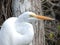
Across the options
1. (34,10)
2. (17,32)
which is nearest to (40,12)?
(34,10)

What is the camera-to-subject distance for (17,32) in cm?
238

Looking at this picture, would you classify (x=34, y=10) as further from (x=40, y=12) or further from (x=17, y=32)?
(x=17, y=32)

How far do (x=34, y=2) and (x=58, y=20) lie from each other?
5.60 ft

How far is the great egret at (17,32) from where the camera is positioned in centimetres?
233

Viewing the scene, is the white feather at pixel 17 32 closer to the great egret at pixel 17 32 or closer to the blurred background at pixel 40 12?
the great egret at pixel 17 32

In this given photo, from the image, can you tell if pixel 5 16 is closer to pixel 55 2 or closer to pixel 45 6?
pixel 45 6

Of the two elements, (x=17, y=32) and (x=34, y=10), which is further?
(x=34, y=10)

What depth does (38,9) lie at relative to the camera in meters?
3.24

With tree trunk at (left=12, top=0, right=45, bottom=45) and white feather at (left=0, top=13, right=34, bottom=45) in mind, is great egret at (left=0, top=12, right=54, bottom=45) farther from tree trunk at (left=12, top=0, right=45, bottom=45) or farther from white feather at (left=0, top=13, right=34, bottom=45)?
tree trunk at (left=12, top=0, right=45, bottom=45)

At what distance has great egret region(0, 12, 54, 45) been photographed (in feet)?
7.66

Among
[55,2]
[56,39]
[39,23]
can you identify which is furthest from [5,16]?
[55,2]

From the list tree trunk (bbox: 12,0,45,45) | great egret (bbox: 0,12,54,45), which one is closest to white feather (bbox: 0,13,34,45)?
great egret (bbox: 0,12,54,45)

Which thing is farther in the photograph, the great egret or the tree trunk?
the tree trunk

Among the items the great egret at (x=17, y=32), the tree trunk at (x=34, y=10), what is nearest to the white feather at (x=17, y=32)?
the great egret at (x=17, y=32)
